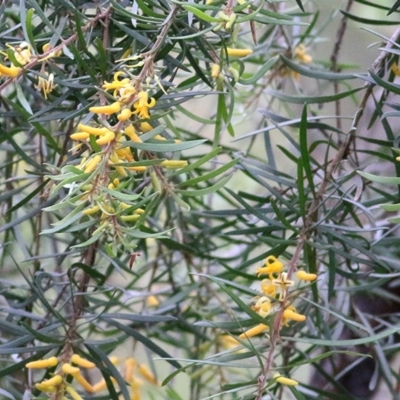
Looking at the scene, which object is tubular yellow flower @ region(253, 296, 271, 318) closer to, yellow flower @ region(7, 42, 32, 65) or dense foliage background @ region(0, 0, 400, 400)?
dense foliage background @ region(0, 0, 400, 400)

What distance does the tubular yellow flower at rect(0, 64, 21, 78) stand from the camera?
0.31m

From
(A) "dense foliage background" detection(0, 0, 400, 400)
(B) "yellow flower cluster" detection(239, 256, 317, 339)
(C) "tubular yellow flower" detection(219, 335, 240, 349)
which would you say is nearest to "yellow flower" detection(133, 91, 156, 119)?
(A) "dense foliage background" detection(0, 0, 400, 400)

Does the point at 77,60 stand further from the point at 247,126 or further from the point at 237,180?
the point at 247,126

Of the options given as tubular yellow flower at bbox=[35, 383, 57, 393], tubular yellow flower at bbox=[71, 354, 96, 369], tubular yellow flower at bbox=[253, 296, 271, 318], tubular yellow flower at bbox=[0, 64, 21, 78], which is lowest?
tubular yellow flower at bbox=[35, 383, 57, 393]

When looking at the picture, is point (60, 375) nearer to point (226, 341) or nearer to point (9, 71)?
point (9, 71)

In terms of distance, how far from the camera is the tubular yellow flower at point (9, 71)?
1.01 feet

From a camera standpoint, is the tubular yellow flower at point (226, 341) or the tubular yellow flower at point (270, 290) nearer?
the tubular yellow flower at point (270, 290)

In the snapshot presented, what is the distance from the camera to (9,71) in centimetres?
31

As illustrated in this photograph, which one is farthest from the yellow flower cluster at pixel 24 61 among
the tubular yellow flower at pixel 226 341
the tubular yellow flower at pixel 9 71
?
the tubular yellow flower at pixel 226 341

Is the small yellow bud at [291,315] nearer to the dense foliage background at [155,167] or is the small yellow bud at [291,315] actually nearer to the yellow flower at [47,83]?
the dense foliage background at [155,167]

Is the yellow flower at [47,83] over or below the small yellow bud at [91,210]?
over

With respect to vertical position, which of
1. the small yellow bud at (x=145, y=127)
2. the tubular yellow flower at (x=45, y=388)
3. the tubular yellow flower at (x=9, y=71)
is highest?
the tubular yellow flower at (x=9, y=71)

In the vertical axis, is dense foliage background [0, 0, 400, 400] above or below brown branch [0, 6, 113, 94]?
below

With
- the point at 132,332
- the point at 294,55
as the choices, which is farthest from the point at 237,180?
the point at 132,332
